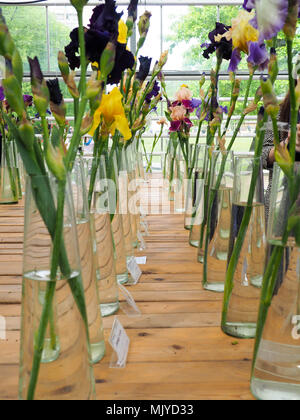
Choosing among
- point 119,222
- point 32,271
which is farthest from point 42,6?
point 32,271

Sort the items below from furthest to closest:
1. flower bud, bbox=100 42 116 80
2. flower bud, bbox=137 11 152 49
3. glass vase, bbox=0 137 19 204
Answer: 1. glass vase, bbox=0 137 19 204
2. flower bud, bbox=137 11 152 49
3. flower bud, bbox=100 42 116 80

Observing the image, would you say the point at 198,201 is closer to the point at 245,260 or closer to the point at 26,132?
the point at 245,260

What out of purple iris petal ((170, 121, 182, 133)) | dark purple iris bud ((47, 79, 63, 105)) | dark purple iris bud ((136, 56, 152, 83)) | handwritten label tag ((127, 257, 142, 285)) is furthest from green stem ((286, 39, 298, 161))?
purple iris petal ((170, 121, 182, 133))

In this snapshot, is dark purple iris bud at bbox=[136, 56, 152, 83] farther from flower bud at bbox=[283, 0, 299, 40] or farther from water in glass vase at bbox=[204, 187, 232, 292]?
flower bud at bbox=[283, 0, 299, 40]

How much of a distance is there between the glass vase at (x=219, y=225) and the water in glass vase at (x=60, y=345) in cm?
38

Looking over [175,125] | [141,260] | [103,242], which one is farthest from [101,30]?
[175,125]

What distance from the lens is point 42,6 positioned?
18.6 feet

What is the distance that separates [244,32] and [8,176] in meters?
1.38

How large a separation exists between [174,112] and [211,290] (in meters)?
0.86

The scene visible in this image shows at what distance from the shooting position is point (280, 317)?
433 mm

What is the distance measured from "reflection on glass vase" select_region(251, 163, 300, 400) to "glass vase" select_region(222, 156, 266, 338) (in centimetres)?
13

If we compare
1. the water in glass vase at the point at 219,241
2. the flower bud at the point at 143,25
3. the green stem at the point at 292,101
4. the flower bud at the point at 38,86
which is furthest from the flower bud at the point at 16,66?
the flower bud at the point at 143,25

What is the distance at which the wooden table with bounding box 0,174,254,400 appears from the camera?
47 cm
